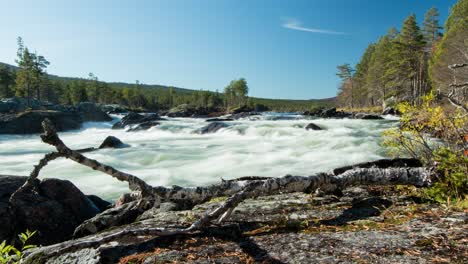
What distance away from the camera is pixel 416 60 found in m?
56.2

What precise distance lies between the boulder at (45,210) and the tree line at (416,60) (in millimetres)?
22215

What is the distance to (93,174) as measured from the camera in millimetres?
13977

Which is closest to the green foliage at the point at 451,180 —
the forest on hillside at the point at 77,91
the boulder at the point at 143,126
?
the boulder at the point at 143,126

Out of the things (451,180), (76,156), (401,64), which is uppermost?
(401,64)

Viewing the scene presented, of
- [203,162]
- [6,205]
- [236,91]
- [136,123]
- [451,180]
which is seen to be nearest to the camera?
[451,180]

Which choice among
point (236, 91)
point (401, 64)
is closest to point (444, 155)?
point (401, 64)

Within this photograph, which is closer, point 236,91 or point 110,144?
point 110,144

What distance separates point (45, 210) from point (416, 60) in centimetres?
6545

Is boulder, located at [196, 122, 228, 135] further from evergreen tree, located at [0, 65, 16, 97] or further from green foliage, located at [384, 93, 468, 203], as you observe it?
evergreen tree, located at [0, 65, 16, 97]

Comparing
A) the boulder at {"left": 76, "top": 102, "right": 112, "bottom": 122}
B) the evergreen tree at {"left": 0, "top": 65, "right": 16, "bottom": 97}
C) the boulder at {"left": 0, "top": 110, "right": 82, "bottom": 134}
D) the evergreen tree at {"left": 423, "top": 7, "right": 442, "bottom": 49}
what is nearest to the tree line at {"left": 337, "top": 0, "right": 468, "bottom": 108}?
the evergreen tree at {"left": 423, "top": 7, "right": 442, "bottom": 49}

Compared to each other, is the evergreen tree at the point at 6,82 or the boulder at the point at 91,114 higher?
the evergreen tree at the point at 6,82

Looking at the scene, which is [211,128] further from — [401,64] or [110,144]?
[401,64]

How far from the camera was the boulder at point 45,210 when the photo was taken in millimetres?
6305

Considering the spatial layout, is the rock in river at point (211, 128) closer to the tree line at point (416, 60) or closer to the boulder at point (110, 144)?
the boulder at point (110, 144)
